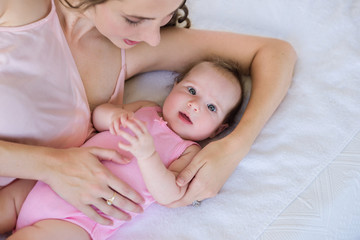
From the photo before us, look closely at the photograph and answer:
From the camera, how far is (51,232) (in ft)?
3.44

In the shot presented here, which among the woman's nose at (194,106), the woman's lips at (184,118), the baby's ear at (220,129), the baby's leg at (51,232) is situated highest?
the woman's nose at (194,106)

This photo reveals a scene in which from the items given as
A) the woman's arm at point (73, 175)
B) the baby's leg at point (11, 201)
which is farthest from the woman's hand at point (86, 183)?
the baby's leg at point (11, 201)

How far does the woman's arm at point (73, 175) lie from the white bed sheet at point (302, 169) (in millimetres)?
139

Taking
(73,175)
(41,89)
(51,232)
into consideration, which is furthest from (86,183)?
(41,89)

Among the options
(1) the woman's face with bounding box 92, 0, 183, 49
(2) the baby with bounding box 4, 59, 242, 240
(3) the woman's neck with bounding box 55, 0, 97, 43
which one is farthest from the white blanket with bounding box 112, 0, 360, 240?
(1) the woman's face with bounding box 92, 0, 183, 49

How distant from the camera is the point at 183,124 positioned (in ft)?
4.27

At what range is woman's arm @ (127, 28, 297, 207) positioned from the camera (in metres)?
1.21

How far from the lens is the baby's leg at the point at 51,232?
3.39ft

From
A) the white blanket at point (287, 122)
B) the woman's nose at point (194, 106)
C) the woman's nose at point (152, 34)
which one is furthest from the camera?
the woman's nose at point (194, 106)

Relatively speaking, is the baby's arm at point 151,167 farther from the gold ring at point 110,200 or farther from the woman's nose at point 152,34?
the woman's nose at point 152,34

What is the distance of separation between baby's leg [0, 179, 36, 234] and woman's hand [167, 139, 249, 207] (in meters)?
0.42

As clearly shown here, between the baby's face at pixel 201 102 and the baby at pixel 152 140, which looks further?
the baby's face at pixel 201 102

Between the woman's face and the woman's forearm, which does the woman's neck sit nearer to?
the woman's face

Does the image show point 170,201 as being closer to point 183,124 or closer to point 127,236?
point 127,236
